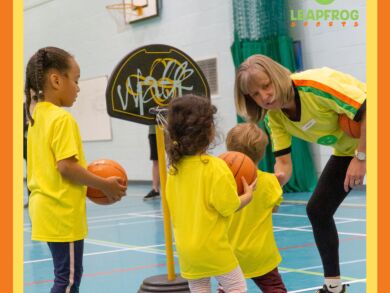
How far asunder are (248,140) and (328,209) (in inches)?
27.9

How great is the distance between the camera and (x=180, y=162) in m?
3.04

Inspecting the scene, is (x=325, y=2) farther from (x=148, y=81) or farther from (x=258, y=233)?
(x=258, y=233)

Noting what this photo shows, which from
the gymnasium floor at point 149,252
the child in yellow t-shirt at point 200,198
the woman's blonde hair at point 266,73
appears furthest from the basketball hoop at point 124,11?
the child in yellow t-shirt at point 200,198

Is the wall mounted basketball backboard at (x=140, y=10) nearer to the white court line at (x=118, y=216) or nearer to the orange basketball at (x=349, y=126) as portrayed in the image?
the white court line at (x=118, y=216)

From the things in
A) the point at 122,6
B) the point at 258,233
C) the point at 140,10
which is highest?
the point at 122,6

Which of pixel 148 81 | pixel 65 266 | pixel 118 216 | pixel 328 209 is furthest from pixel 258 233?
pixel 118 216

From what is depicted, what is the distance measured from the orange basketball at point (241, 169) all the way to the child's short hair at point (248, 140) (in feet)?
0.64

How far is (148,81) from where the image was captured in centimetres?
413

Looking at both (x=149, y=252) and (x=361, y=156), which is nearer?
(x=361, y=156)

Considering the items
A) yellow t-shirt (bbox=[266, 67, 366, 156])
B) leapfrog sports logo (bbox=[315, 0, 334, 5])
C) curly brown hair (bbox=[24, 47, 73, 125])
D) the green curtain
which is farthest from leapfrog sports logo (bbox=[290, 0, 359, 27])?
curly brown hair (bbox=[24, 47, 73, 125])

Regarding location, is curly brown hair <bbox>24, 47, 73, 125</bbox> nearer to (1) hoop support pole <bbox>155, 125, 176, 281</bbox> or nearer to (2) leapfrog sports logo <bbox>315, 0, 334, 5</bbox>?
(1) hoop support pole <bbox>155, 125, 176, 281</bbox>

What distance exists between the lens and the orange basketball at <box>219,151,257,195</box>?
126 inches

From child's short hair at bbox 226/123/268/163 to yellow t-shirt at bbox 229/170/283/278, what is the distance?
0.15 m

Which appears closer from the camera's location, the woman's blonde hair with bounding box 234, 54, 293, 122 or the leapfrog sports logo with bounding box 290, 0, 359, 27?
the woman's blonde hair with bounding box 234, 54, 293, 122
